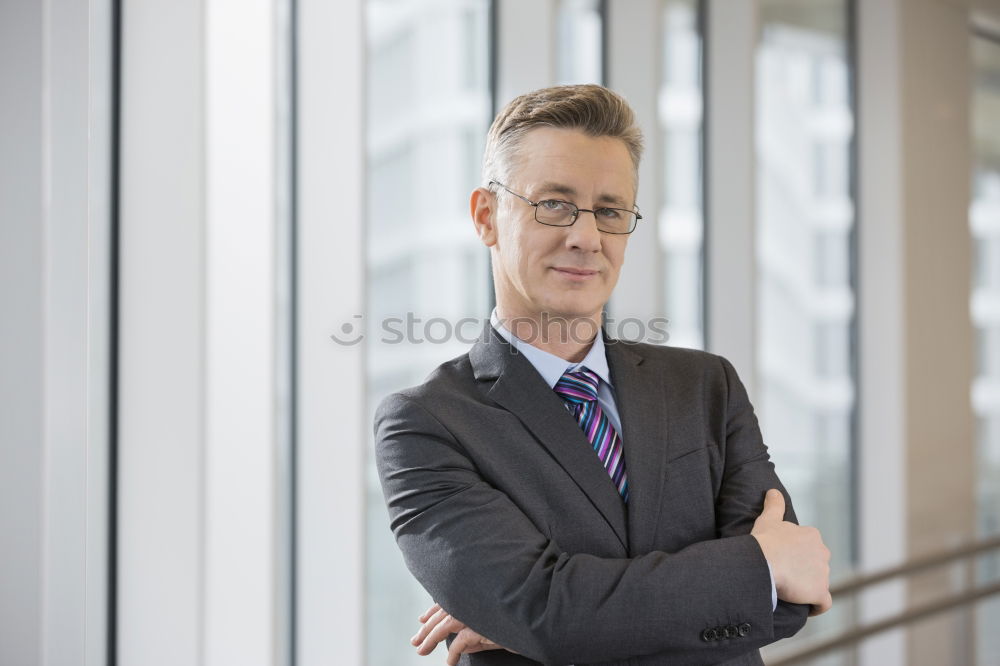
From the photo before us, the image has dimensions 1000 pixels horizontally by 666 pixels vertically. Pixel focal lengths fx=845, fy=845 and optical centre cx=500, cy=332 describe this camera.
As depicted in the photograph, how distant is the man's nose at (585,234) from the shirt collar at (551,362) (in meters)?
0.20

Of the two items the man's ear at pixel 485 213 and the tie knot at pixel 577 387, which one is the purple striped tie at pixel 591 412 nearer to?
the tie knot at pixel 577 387

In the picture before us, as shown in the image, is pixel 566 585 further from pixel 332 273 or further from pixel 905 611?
pixel 905 611

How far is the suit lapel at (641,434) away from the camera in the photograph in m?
1.37

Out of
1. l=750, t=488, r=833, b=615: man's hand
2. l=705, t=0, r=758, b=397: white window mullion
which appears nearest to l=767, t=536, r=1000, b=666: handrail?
l=705, t=0, r=758, b=397: white window mullion

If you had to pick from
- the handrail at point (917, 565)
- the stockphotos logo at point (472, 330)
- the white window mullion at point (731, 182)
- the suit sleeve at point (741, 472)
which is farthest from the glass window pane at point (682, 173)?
the suit sleeve at point (741, 472)

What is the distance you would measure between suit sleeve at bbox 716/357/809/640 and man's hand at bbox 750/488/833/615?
0.06 meters

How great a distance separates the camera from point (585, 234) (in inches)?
55.4

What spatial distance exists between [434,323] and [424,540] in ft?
4.05

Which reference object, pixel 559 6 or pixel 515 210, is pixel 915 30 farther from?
pixel 515 210

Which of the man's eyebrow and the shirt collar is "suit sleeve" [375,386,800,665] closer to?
the shirt collar

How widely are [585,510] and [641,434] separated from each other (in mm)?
166

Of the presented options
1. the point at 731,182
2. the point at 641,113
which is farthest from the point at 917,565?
the point at 641,113

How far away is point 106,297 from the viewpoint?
1767 mm

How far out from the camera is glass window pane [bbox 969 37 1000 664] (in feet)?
14.5
